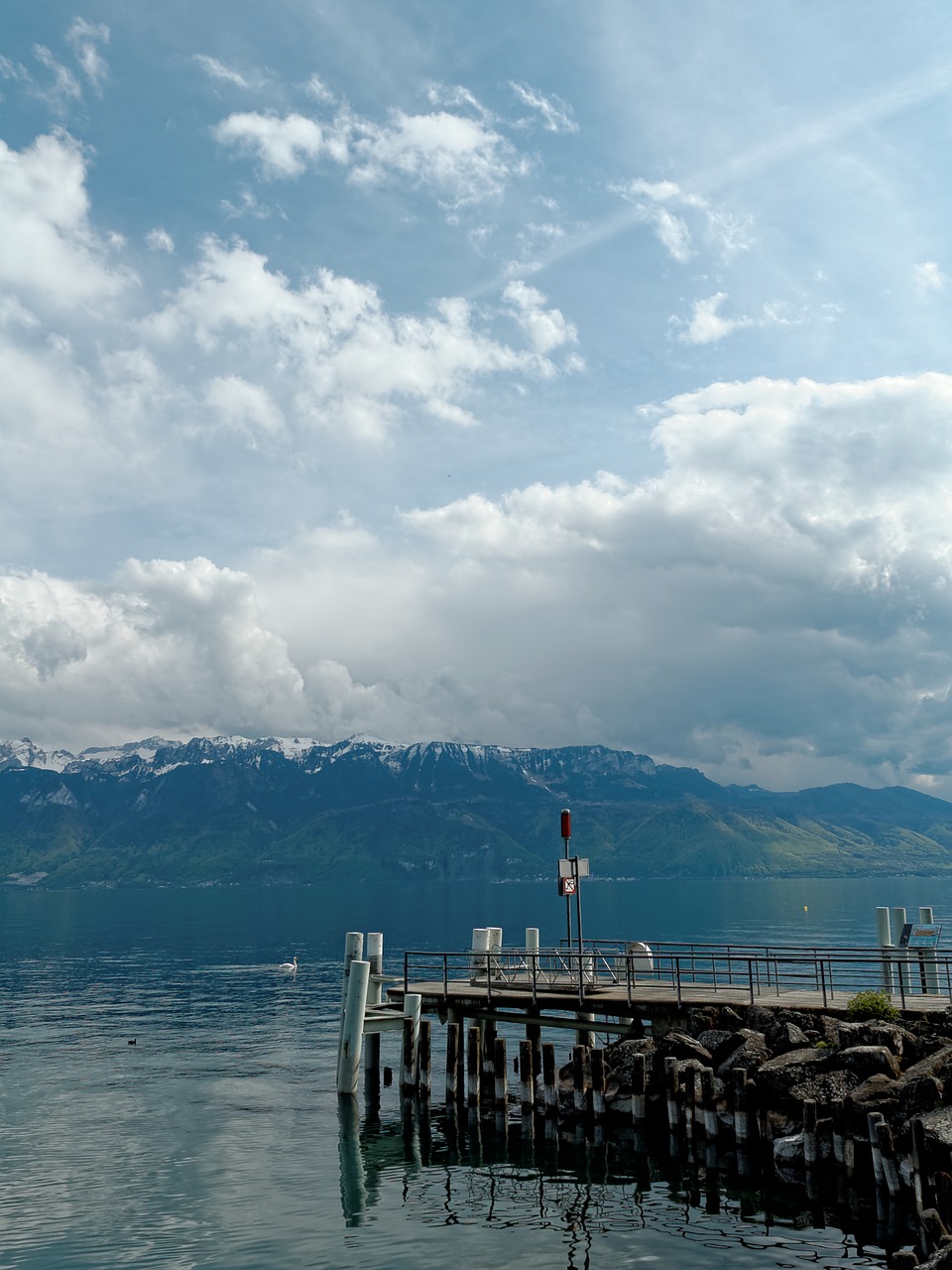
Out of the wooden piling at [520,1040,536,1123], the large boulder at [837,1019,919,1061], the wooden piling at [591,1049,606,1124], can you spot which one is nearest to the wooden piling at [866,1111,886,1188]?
the large boulder at [837,1019,919,1061]

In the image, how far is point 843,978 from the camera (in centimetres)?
8825

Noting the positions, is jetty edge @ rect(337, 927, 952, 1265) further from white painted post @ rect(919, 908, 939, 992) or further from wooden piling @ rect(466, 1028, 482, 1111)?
white painted post @ rect(919, 908, 939, 992)

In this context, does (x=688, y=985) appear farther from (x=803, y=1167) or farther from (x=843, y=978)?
(x=843, y=978)

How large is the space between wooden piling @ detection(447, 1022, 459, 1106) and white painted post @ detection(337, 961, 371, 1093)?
3840 millimetres

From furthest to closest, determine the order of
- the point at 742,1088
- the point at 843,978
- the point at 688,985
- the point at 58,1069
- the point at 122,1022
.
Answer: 1. the point at 843,978
2. the point at 122,1022
3. the point at 58,1069
4. the point at 688,985
5. the point at 742,1088

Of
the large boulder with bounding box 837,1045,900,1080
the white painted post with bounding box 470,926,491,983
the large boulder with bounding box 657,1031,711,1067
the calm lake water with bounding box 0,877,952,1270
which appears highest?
the white painted post with bounding box 470,926,491,983

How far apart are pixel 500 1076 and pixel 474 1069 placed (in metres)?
1.98

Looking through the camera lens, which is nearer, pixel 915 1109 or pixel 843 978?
pixel 915 1109

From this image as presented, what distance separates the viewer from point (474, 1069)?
4222 cm

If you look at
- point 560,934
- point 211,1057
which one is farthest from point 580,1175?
point 560,934

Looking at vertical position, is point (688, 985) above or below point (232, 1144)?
above

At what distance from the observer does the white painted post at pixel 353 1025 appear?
41.6 m

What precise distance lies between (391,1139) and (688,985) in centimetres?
1380

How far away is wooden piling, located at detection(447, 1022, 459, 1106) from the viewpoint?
136 feet
